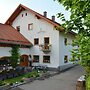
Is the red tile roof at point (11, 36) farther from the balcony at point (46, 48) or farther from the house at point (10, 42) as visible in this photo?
the balcony at point (46, 48)

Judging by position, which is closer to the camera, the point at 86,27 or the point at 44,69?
the point at 86,27

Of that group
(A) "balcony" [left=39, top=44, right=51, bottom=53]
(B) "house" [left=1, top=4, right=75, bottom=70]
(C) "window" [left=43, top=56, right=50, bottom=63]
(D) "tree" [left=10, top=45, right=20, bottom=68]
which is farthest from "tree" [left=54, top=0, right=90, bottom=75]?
(C) "window" [left=43, top=56, right=50, bottom=63]

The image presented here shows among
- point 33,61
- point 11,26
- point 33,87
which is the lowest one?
point 33,87

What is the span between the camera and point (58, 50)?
97.7ft

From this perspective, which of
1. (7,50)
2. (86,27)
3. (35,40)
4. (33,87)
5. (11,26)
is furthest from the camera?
(11,26)

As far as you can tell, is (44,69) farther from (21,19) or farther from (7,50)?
(21,19)

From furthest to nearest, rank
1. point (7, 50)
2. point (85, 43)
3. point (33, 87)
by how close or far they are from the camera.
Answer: point (7, 50) → point (33, 87) → point (85, 43)

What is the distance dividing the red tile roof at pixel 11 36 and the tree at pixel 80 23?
19398 millimetres

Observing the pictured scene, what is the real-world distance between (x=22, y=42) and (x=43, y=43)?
10.3ft

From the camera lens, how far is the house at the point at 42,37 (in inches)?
1179

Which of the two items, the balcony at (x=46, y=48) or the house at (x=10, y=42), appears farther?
the balcony at (x=46, y=48)

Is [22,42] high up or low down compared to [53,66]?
up

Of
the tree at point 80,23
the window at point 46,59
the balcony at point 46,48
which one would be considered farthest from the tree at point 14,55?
the tree at point 80,23

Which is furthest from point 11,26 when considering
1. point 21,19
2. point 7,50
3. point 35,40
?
point 7,50
